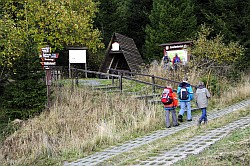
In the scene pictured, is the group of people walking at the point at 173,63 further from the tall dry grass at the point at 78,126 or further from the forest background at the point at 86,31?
the tall dry grass at the point at 78,126

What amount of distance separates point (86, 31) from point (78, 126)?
947 cm

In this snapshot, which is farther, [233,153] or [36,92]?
[36,92]

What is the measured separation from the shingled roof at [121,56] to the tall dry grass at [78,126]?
11.4 metres

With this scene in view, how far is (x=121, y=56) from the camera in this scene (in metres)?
28.7

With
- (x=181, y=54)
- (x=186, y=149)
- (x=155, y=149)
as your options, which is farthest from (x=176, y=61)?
(x=186, y=149)

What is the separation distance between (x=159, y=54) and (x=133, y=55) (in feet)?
12.1

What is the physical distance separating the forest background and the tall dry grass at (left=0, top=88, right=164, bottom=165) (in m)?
1.39

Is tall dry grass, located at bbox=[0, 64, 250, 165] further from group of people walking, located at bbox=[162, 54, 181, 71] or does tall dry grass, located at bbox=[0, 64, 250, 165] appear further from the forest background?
group of people walking, located at bbox=[162, 54, 181, 71]

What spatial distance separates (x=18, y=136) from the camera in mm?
10484

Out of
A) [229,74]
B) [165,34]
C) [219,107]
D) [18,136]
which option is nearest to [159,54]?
[165,34]

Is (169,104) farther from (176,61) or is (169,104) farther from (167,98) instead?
(176,61)

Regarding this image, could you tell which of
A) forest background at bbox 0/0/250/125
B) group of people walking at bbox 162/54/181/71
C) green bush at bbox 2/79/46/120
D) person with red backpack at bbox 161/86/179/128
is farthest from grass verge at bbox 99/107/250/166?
group of people walking at bbox 162/54/181/71

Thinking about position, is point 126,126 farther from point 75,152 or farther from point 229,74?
point 229,74

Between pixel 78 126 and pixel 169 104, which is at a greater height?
pixel 169 104
